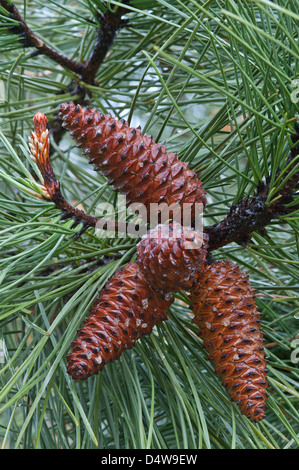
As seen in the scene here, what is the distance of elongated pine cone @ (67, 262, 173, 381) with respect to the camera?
428 millimetres

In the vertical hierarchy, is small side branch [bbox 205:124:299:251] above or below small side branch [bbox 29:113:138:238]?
below

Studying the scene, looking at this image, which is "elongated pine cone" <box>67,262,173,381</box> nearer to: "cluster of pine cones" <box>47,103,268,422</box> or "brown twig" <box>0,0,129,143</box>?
"cluster of pine cones" <box>47,103,268,422</box>

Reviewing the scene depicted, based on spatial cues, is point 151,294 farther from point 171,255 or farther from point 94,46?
point 94,46

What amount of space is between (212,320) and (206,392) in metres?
0.08

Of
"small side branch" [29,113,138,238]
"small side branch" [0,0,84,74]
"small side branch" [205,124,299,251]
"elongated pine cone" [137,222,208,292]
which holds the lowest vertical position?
"elongated pine cone" [137,222,208,292]

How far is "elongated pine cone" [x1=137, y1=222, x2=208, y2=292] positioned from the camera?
1.29 feet

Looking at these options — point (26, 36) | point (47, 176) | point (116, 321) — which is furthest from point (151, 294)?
point (26, 36)

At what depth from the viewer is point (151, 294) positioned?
449 mm

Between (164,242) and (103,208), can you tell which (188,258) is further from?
(103,208)

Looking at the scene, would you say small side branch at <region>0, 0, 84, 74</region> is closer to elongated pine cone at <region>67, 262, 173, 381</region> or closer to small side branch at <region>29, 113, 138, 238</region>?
small side branch at <region>29, 113, 138, 238</region>

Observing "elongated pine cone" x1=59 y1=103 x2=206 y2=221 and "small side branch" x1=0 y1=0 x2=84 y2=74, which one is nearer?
"elongated pine cone" x1=59 y1=103 x2=206 y2=221

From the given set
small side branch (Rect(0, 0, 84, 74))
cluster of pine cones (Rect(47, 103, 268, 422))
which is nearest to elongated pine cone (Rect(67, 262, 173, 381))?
cluster of pine cones (Rect(47, 103, 268, 422))

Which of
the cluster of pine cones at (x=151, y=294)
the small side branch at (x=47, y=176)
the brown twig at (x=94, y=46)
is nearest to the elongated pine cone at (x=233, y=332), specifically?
the cluster of pine cones at (x=151, y=294)
